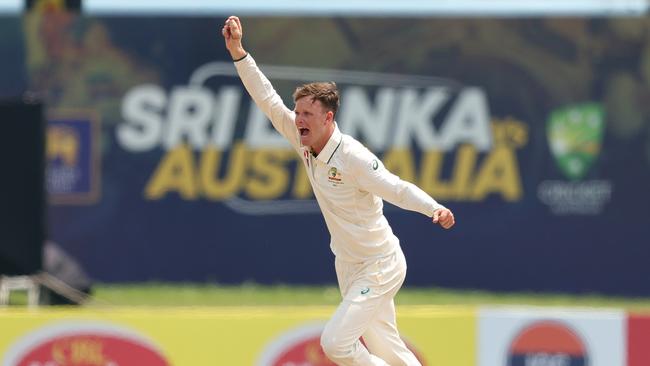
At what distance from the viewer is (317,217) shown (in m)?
16.8

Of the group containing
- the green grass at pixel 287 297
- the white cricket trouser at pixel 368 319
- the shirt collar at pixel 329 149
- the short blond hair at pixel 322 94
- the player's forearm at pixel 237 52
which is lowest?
the green grass at pixel 287 297

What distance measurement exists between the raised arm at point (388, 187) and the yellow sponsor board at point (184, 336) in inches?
62.8

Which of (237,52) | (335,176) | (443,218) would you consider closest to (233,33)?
(237,52)

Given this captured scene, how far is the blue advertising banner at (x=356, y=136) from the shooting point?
55.0 ft

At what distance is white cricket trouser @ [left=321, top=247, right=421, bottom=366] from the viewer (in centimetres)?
834

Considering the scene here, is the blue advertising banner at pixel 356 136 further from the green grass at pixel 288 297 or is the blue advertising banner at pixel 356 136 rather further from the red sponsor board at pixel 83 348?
the red sponsor board at pixel 83 348

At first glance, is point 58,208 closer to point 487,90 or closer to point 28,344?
point 487,90

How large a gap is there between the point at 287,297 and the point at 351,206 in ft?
26.4

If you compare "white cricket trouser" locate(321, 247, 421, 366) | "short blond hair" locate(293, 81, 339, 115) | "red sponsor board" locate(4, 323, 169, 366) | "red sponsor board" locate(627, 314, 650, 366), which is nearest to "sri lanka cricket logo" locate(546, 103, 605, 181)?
"red sponsor board" locate(627, 314, 650, 366)

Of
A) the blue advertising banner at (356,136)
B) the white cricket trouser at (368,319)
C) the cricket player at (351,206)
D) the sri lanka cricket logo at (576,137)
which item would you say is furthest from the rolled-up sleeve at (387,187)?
the sri lanka cricket logo at (576,137)

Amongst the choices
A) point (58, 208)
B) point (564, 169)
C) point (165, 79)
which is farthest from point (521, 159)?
point (58, 208)

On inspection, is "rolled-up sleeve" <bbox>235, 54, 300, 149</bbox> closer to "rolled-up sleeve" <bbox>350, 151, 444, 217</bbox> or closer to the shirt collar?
the shirt collar

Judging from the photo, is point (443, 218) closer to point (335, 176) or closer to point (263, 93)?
point (335, 176)

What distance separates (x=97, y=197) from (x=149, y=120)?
1.03m
